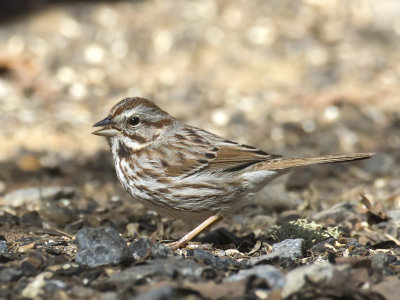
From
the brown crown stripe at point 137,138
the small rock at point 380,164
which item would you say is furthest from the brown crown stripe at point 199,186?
the small rock at point 380,164

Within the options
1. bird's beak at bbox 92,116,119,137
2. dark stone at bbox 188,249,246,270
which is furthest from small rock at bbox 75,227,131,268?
bird's beak at bbox 92,116,119,137

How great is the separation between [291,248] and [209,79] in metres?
6.47

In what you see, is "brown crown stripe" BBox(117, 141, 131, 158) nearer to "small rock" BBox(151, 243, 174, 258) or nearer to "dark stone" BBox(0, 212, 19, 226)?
"dark stone" BBox(0, 212, 19, 226)

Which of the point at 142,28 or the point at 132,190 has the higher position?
the point at 142,28

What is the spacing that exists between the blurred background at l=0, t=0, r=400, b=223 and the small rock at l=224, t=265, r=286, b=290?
3151 mm

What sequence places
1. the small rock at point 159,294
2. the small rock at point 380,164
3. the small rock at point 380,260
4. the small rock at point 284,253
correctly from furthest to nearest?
the small rock at point 380,164
the small rock at point 284,253
the small rock at point 380,260
the small rock at point 159,294

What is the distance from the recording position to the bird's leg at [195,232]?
547cm

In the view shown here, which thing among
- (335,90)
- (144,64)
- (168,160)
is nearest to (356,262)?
(168,160)

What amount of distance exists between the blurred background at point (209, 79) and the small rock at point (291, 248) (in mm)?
2269

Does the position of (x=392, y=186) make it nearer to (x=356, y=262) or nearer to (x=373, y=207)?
(x=373, y=207)

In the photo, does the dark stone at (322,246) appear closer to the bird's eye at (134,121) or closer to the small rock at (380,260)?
the small rock at (380,260)

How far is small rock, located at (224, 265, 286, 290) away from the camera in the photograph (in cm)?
402

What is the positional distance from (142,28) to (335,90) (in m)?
3.88

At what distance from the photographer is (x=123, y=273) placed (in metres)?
4.17
